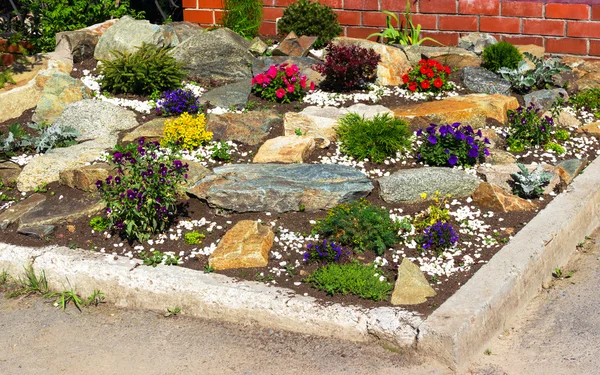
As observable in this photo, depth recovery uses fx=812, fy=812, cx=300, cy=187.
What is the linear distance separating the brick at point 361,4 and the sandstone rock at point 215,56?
5.11ft

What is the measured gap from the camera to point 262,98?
841 cm

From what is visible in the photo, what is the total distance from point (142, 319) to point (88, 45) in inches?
201

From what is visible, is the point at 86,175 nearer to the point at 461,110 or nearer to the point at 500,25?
the point at 461,110

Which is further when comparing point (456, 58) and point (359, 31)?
point (359, 31)

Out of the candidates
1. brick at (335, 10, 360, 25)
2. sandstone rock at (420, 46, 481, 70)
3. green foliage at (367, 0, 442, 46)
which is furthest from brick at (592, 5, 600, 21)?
brick at (335, 10, 360, 25)

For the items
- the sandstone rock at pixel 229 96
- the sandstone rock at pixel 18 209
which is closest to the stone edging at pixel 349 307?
the sandstone rock at pixel 18 209

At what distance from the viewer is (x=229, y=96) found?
8312mm

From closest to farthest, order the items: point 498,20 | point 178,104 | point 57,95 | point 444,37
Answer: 1. point 178,104
2. point 57,95
3. point 498,20
4. point 444,37

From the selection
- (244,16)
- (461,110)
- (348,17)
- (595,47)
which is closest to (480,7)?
(595,47)

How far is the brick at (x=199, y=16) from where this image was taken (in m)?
10.7

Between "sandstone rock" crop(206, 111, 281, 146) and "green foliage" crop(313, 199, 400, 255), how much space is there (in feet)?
5.96

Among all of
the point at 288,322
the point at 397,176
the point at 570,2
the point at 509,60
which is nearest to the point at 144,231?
the point at 288,322

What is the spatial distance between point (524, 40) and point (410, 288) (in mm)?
5534

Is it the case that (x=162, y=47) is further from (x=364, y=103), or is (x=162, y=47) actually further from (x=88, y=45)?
(x=364, y=103)
